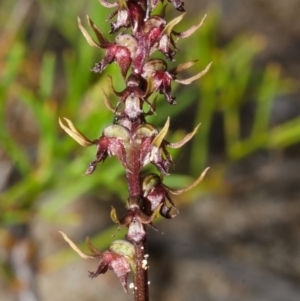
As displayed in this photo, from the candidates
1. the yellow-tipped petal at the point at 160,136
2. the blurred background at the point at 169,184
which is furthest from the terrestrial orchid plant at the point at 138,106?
the blurred background at the point at 169,184

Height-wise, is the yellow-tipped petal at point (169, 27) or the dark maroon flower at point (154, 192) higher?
the yellow-tipped petal at point (169, 27)

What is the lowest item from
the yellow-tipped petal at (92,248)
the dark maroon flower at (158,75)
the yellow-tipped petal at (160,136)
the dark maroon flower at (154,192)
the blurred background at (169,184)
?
Result: the blurred background at (169,184)

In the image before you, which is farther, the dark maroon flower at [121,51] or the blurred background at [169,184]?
the blurred background at [169,184]

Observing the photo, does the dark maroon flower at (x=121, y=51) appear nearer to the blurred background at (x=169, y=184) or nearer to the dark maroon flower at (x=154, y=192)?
the dark maroon flower at (x=154, y=192)

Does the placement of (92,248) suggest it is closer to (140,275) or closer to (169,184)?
(140,275)

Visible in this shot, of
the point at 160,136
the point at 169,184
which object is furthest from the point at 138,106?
the point at 169,184

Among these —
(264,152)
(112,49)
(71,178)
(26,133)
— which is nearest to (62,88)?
(26,133)

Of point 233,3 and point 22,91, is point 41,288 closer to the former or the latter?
point 22,91

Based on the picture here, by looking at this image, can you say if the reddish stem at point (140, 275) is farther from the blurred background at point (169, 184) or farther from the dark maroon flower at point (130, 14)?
the blurred background at point (169, 184)
